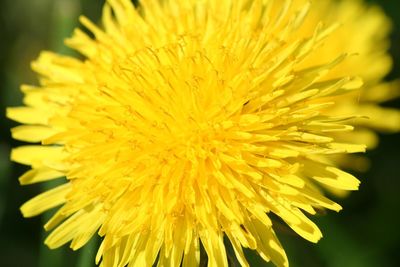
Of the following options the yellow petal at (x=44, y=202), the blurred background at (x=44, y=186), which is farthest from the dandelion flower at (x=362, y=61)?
the yellow petal at (x=44, y=202)

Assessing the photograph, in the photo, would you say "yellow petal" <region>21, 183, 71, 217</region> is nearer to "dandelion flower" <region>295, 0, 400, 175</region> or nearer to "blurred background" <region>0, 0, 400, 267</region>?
"blurred background" <region>0, 0, 400, 267</region>

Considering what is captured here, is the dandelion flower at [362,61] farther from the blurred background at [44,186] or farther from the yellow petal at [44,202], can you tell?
the yellow petal at [44,202]

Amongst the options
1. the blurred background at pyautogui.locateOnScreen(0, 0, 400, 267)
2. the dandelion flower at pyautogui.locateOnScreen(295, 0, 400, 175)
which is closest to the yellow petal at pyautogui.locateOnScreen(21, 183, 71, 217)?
A: the blurred background at pyautogui.locateOnScreen(0, 0, 400, 267)

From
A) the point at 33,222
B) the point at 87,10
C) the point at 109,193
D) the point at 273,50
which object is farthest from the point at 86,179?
the point at 87,10

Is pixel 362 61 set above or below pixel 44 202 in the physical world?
below

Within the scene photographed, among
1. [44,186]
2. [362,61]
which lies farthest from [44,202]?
[362,61]

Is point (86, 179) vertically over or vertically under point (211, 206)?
over

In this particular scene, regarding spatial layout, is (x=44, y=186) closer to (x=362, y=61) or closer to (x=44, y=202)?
(x=44, y=202)

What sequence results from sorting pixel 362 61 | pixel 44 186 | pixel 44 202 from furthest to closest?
→ pixel 362 61
pixel 44 186
pixel 44 202

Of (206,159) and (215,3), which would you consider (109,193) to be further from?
(215,3)
